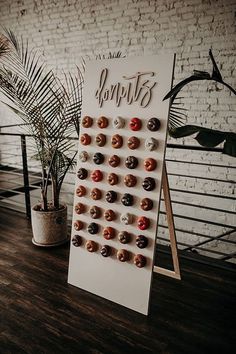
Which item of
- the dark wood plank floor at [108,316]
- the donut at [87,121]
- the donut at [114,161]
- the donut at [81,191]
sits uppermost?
the donut at [87,121]

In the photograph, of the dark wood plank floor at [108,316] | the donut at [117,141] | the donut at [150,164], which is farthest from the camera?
the donut at [117,141]

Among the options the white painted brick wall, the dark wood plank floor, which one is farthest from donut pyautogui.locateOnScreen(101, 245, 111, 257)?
the white painted brick wall

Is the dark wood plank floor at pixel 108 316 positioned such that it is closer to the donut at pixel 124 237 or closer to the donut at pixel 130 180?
the donut at pixel 124 237

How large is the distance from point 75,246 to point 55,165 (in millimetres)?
720

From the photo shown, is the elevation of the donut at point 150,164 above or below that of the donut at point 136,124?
below

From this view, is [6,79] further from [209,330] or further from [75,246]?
[209,330]

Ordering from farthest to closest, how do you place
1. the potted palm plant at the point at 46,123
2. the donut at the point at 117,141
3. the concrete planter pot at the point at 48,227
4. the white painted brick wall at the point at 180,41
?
1. the white painted brick wall at the point at 180,41
2. the concrete planter pot at the point at 48,227
3. the potted palm plant at the point at 46,123
4. the donut at the point at 117,141

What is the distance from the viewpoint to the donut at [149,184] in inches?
59.4

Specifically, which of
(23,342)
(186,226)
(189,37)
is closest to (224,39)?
(189,37)

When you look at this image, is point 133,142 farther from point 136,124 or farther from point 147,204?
point 147,204

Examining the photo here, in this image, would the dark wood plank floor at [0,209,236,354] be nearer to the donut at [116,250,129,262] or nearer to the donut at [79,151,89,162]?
the donut at [116,250,129,262]

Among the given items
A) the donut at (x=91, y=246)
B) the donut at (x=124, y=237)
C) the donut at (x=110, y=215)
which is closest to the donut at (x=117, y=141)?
the donut at (x=110, y=215)

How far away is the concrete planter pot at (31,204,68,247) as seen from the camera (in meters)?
2.32

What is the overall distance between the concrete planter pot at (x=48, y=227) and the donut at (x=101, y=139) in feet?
2.88
